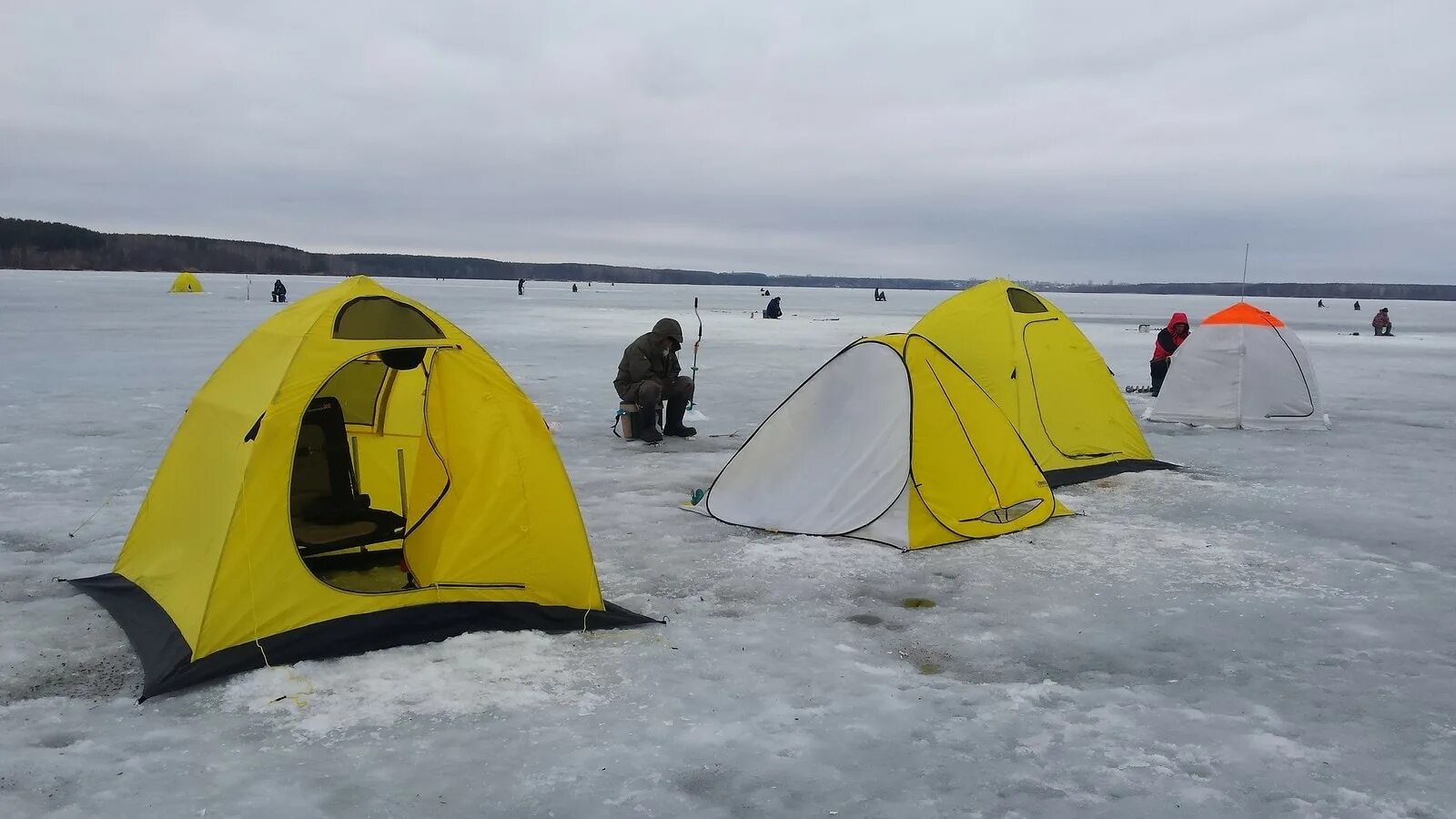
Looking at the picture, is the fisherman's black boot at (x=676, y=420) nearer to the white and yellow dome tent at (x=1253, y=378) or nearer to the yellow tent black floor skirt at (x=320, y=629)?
the yellow tent black floor skirt at (x=320, y=629)

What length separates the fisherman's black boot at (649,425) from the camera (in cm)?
1149

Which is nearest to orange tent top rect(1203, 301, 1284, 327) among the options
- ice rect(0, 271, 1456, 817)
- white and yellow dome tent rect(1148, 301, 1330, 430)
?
white and yellow dome tent rect(1148, 301, 1330, 430)

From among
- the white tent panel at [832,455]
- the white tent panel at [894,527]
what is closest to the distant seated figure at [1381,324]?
the white tent panel at [832,455]

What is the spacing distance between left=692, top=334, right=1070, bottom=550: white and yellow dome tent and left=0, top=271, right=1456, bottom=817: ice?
280 mm

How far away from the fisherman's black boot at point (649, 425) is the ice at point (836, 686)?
8.01ft

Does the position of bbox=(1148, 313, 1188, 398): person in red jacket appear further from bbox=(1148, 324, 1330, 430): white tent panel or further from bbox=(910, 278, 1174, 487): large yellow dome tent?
bbox=(910, 278, 1174, 487): large yellow dome tent

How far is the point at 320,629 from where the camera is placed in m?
5.07

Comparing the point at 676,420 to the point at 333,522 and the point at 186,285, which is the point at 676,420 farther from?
the point at 186,285

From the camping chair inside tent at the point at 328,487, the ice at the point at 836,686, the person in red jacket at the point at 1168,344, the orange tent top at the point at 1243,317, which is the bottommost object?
the ice at the point at 836,686

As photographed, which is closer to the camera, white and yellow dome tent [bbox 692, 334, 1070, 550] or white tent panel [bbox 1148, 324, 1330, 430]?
white and yellow dome tent [bbox 692, 334, 1070, 550]

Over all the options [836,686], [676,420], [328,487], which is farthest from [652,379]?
[836,686]

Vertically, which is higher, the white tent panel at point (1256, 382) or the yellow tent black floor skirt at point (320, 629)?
the white tent panel at point (1256, 382)

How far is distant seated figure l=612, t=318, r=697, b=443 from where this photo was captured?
451 inches

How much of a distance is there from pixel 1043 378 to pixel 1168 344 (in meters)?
6.99
